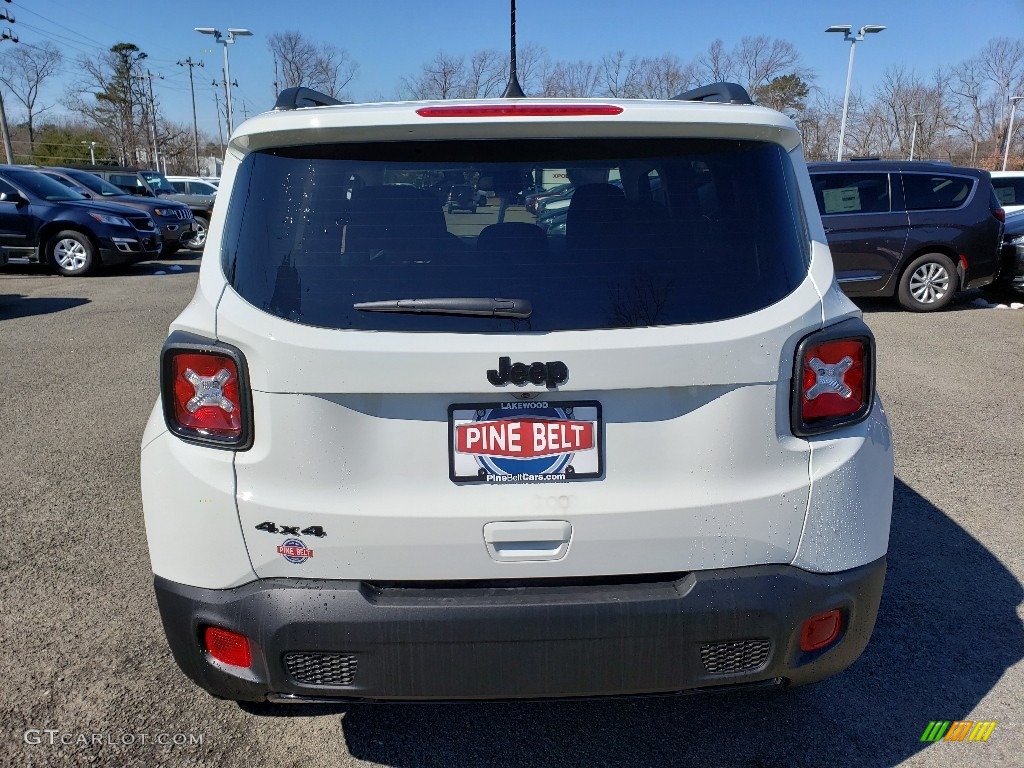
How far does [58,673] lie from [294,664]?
1.38 m

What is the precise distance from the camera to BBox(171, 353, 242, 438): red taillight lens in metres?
2.04

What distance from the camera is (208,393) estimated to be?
2.06m

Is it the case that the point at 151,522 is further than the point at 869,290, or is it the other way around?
the point at 869,290

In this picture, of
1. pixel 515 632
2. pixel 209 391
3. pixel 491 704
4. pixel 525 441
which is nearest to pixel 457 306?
pixel 525 441

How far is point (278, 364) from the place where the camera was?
1.97m

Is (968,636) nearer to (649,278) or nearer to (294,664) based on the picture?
(649,278)

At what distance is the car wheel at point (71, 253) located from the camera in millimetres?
13844

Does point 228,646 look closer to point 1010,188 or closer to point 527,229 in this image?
point 527,229

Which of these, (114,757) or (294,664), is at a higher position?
(294,664)

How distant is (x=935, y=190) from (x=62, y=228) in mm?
13383

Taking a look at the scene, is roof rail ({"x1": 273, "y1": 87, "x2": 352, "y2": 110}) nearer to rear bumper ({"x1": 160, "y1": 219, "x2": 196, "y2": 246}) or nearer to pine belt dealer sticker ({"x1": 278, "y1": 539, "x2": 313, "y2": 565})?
pine belt dealer sticker ({"x1": 278, "y1": 539, "x2": 313, "y2": 565})

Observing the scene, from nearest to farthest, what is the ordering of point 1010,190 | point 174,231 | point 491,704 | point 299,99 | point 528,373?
point 528,373
point 299,99
point 491,704
point 1010,190
point 174,231

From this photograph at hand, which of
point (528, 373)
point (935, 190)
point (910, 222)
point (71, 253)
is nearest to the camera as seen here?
point (528, 373)

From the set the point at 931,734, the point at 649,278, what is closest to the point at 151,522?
the point at 649,278
